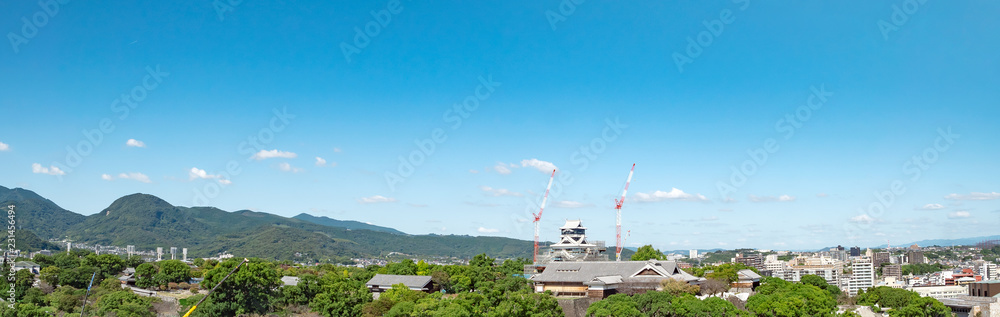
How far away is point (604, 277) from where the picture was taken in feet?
153

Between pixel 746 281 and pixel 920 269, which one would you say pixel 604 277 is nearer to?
pixel 746 281

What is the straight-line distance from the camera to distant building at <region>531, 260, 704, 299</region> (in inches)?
1790

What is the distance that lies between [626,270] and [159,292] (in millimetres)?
36732

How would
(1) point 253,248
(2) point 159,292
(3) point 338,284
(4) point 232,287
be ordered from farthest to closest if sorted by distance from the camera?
(1) point 253,248 → (2) point 159,292 → (3) point 338,284 → (4) point 232,287

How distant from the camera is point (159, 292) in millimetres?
52188

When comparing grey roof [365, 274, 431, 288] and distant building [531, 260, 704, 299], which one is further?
grey roof [365, 274, 431, 288]

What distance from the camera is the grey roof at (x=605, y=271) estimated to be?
46969 mm

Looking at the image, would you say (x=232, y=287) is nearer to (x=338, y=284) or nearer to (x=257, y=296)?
(x=257, y=296)

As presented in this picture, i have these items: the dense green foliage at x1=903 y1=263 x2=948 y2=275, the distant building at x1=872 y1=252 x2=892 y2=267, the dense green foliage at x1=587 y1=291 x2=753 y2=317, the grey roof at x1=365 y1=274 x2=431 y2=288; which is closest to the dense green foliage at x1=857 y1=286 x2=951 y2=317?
the dense green foliage at x1=587 y1=291 x2=753 y2=317

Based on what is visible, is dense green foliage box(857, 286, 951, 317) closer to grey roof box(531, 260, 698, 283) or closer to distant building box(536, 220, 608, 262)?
grey roof box(531, 260, 698, 283)

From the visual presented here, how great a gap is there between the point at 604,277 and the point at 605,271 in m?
1.82

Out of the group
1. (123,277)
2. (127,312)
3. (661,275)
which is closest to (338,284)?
(127,312)

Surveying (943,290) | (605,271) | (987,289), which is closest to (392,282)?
(605,271)

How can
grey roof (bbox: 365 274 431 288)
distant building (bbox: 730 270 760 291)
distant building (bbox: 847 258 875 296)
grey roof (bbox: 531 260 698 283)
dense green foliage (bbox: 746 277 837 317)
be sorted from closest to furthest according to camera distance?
dense green foliage (bbox: 746 277 837 317), grey roof (bbox: 531 260 698 283), grey roof (bbox: 365 274 431 288), distant building (bbox: 730 270 760 291), distant building (bbox: 847 258 875 296)
